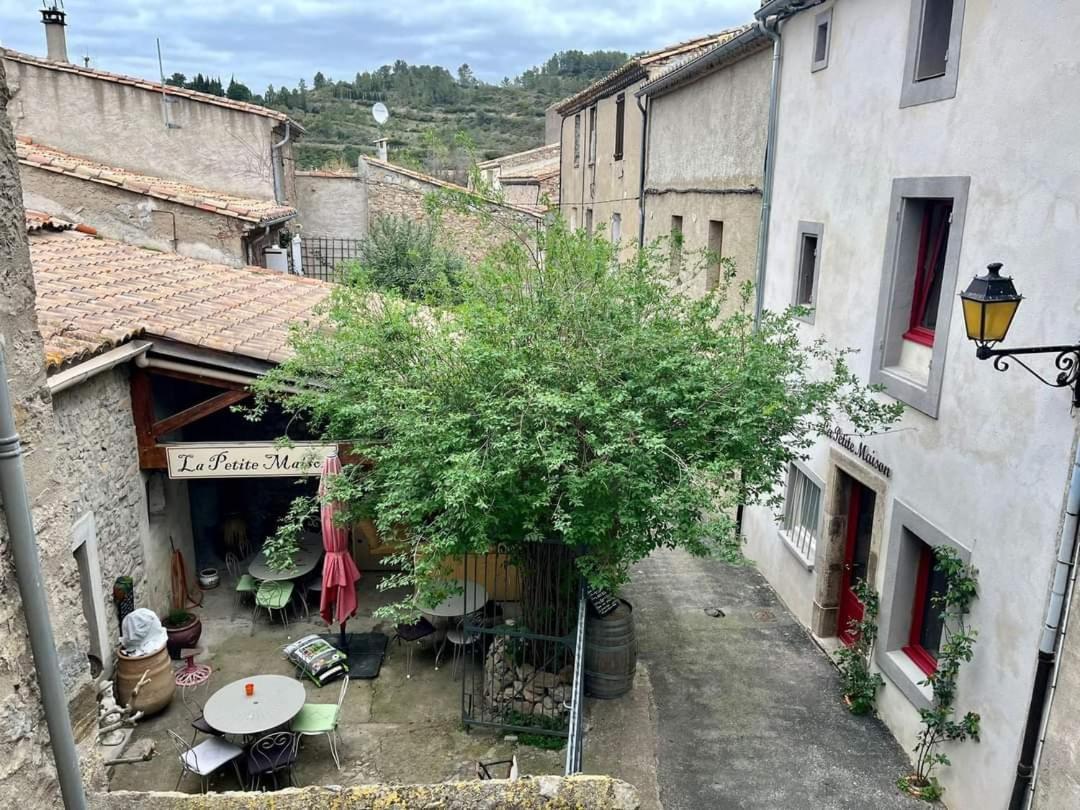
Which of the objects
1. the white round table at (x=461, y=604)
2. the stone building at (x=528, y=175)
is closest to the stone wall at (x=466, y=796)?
the white round table at (x=461, y=604)

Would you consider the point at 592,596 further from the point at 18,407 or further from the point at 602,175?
the point at 602,175

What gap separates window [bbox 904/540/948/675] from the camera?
6.87 meters

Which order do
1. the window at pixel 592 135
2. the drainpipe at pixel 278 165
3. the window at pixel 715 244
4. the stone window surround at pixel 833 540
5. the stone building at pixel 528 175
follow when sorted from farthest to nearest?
the stone building at pixel 528 175 → the window at pixel 592 135 → the drainpipe at pixel 278 165 → the window at pixel 715 244 → the stone window surround at pixel 833 540

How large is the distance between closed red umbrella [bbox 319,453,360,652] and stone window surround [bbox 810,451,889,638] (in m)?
5.11

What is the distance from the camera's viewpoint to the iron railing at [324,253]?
2192 centimetres

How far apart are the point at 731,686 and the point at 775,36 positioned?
7582 millimetres

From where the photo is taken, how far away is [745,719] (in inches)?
299

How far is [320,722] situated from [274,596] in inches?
104

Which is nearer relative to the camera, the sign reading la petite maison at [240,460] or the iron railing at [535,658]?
the iron railing at [535,658]

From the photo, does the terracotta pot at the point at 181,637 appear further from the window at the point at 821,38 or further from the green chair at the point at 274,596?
the window at the point at 821,38

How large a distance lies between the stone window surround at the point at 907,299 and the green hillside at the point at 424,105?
32658 mm

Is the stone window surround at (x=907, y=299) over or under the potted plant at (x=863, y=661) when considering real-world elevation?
over

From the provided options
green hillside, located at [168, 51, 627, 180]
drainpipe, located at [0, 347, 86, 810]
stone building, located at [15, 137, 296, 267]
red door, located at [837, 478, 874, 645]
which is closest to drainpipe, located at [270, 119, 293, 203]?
stone building, located at [15, 137, 296, 267]

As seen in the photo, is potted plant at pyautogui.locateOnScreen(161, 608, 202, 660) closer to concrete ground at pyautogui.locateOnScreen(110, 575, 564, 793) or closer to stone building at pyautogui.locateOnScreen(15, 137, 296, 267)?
concrete ground at pyautogui.locateOnScreen(110, 575, 564, 793)
